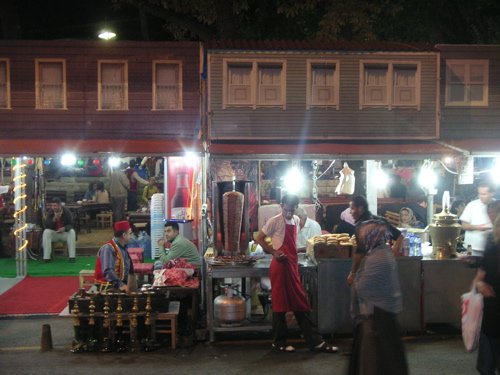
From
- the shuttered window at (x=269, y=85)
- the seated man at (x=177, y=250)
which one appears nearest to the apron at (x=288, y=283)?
the seated man at (x=177, y=250)

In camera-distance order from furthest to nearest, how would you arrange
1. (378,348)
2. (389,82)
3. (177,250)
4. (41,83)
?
(41,83) → (389,82) → (177,250) → (378,348)

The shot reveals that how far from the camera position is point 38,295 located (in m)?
13.4

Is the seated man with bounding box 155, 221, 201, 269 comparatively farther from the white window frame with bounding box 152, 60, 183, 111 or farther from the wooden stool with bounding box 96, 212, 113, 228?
the wooden stool with bounding box 96, 212, 113, 228

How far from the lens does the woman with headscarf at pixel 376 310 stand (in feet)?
21.6

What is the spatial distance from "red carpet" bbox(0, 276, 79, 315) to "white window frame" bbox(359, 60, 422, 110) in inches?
312

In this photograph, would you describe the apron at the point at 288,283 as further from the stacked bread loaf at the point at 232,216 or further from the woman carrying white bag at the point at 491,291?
the woman carrying white bag at the point at 491,291

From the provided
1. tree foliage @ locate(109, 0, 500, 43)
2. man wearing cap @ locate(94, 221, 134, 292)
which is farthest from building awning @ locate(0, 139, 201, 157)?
tree foliage @ locate(109, 0, 500, 43)

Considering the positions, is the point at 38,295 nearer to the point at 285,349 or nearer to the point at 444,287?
the point at 285,349

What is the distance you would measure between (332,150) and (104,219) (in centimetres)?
1096

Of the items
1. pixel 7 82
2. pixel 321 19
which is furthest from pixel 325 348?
pixel 321 19

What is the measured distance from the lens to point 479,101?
674 inches

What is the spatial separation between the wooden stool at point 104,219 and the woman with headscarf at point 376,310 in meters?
16.4

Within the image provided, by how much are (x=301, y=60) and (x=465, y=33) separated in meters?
12.0

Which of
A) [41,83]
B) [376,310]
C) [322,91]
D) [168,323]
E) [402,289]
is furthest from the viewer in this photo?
[41,83]
